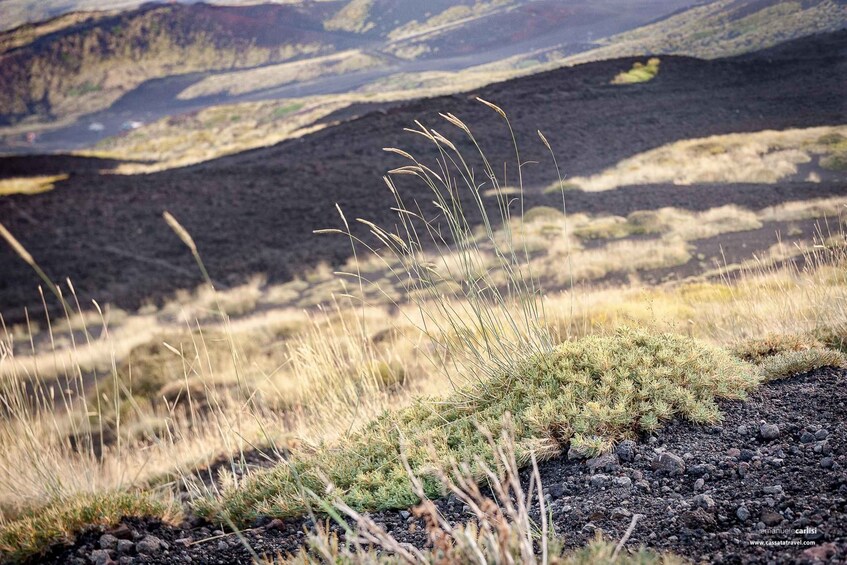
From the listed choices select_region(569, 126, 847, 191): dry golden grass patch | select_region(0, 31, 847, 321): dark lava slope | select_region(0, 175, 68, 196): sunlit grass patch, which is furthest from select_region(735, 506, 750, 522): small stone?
select_region(0, 175, 68, 196): sunlit grass patch

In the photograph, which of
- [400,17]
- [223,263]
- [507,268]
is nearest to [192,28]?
[400,17]

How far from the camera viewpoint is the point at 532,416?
10.9 feet

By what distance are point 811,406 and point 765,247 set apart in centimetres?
807

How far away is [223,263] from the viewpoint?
18.3m

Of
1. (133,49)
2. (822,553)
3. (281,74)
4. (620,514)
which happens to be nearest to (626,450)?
(620,514)

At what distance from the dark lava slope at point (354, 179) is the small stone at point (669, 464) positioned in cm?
1257

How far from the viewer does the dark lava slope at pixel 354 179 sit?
18.0 meters

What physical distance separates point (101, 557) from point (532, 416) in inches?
94.9

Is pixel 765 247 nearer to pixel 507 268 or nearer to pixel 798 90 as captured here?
pixel 507 268

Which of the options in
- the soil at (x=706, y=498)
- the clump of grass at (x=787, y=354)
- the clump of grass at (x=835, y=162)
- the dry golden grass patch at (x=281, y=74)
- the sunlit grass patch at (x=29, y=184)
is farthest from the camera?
the dry golden grass patch at (x=281, y=74)


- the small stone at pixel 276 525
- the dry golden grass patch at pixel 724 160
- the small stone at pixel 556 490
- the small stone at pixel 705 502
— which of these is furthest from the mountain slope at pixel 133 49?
the small stone at pixel 705 502

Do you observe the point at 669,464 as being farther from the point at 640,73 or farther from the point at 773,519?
the point at 640,73

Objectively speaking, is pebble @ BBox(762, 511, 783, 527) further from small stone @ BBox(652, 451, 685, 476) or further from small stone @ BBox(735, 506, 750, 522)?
small stone @ BBox(652, 451, 685, 476)

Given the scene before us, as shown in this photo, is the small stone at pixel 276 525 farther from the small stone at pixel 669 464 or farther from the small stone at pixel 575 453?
the small stone at pixel 669 464
